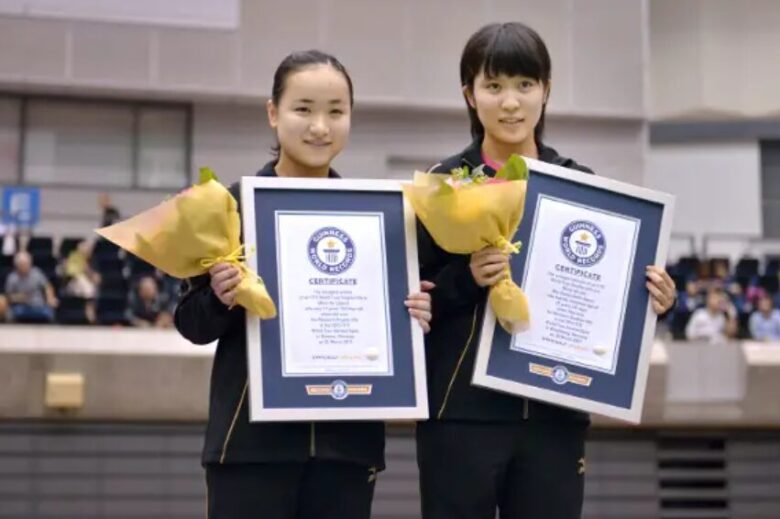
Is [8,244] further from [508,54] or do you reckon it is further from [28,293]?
[508,54]

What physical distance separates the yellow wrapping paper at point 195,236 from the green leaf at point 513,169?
0.58m

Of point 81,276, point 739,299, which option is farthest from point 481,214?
point 739,299

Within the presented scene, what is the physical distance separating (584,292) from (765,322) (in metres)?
9.30

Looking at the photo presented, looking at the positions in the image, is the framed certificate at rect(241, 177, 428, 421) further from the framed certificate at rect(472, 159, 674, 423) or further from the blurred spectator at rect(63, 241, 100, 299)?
the blurred spectator at rect(63, 241, 100, 299)

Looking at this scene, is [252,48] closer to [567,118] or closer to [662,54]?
[567,118]

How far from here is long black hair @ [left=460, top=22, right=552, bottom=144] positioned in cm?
286

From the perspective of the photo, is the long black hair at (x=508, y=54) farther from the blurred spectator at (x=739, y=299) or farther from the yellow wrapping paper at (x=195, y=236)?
the blurred spectator at (x=739, y=299)

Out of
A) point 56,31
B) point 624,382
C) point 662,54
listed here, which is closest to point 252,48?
point 56,31

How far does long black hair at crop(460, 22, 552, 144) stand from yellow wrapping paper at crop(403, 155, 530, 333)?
254 mm

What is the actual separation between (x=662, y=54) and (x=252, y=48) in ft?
20.0

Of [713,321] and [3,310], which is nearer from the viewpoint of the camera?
[3,310]

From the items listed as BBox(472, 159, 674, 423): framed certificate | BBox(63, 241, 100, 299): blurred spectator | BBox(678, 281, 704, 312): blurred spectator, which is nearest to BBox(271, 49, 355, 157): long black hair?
BBox(472, 159, 674, 423): framed certificate

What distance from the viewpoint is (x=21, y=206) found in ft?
49.3

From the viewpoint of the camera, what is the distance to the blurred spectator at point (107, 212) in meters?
13.5
